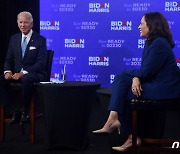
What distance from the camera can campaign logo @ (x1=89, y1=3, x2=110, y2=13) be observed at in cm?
693

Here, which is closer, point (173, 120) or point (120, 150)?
point (120, 150)

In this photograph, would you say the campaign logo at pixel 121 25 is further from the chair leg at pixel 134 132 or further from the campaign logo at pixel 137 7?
the chair leg at pixel 134 132

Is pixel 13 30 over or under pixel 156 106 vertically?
over

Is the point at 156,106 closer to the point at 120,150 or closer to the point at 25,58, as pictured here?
the point at 120,150

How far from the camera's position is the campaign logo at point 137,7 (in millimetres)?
6730

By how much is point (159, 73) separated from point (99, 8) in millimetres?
3657

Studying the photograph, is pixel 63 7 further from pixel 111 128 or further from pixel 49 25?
pixel 111 128

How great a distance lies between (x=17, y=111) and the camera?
187 inches

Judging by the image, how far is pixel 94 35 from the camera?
7047mm

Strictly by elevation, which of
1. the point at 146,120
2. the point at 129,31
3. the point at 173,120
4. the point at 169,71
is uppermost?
the point at 129,31

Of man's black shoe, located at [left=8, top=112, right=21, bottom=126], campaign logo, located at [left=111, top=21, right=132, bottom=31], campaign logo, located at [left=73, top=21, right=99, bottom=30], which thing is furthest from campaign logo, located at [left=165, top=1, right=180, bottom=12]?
man's black shoe, located at [left=8, top=112, right=21, bottom=126]

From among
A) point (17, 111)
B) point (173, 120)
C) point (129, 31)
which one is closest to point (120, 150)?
point (17, 111)

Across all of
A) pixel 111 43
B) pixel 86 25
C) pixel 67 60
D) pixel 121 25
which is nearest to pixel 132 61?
pixel 111 43

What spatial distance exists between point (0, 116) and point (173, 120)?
8.51 ft
